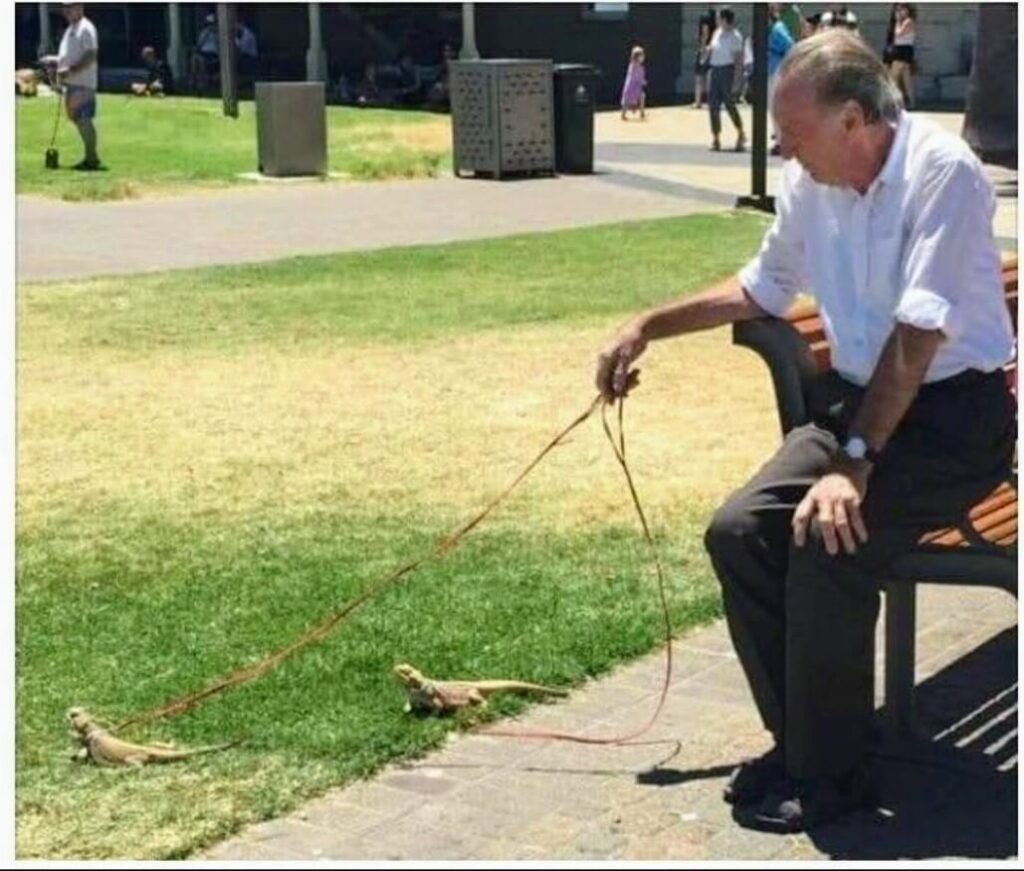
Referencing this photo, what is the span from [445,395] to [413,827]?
4641mm

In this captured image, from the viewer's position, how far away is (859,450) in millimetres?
3570

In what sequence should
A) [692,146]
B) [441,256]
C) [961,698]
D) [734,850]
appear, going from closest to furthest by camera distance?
[734,850] < [961,698] < [441,256] < [692,146]

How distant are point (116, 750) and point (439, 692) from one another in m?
0.72

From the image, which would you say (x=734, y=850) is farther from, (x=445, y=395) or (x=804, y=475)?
(x=445, y=395)

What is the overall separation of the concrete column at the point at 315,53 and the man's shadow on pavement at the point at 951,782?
32.8 meters

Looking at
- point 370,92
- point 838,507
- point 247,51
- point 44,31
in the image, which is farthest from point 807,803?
point 44,31

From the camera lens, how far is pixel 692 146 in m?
24.7

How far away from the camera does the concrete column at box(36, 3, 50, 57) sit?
40.6m

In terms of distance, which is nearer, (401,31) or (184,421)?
(184,421)

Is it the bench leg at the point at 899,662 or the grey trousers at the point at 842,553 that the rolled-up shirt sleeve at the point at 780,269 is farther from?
the bench leg at the point at 899,662

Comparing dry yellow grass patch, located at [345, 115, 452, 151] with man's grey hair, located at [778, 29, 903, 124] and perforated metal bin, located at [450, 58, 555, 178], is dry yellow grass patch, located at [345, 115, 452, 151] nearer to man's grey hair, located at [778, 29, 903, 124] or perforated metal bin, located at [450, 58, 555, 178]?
perforated metal bin, located at [450, 58, 555, 178]


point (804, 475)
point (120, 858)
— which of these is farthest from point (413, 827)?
point (804, 475)

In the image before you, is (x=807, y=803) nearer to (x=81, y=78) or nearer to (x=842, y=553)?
(x=842, y=553)

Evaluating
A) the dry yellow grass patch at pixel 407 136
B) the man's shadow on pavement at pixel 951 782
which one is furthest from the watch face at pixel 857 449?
the dry yellow grass patch at pixel 407 136
